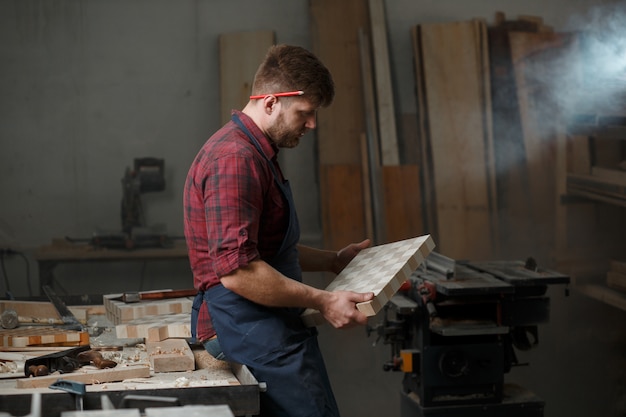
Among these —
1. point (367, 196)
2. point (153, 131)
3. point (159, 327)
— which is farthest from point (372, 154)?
point (159, 327)

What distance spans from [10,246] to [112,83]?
40.9 inches

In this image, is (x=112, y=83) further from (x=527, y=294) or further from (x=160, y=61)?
(x=527, y=294)

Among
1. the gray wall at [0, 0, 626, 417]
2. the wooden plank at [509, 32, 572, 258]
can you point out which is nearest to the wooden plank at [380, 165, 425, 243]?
the gray wall at [0, 0, 626, 417]

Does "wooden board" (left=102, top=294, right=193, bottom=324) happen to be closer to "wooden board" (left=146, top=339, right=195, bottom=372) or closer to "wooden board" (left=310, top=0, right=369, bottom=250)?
"wooden board" (left=146, top=339, right=195, bottom=372)

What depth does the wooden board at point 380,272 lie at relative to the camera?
82.9 inches

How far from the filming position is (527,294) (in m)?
3.33

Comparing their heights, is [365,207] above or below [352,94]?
below

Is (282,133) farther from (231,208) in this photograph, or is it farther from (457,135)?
(457,135)

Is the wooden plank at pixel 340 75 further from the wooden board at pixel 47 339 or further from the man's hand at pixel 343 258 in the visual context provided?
the wooden board at pixel 47 339

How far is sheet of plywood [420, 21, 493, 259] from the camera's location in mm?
4773

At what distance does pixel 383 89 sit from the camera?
472 centimetres

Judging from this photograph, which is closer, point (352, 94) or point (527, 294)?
point (527, 294)

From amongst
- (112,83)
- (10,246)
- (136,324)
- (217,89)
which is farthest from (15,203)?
(136,324)

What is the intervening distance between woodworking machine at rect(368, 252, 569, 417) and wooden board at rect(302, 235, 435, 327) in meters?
0.89
